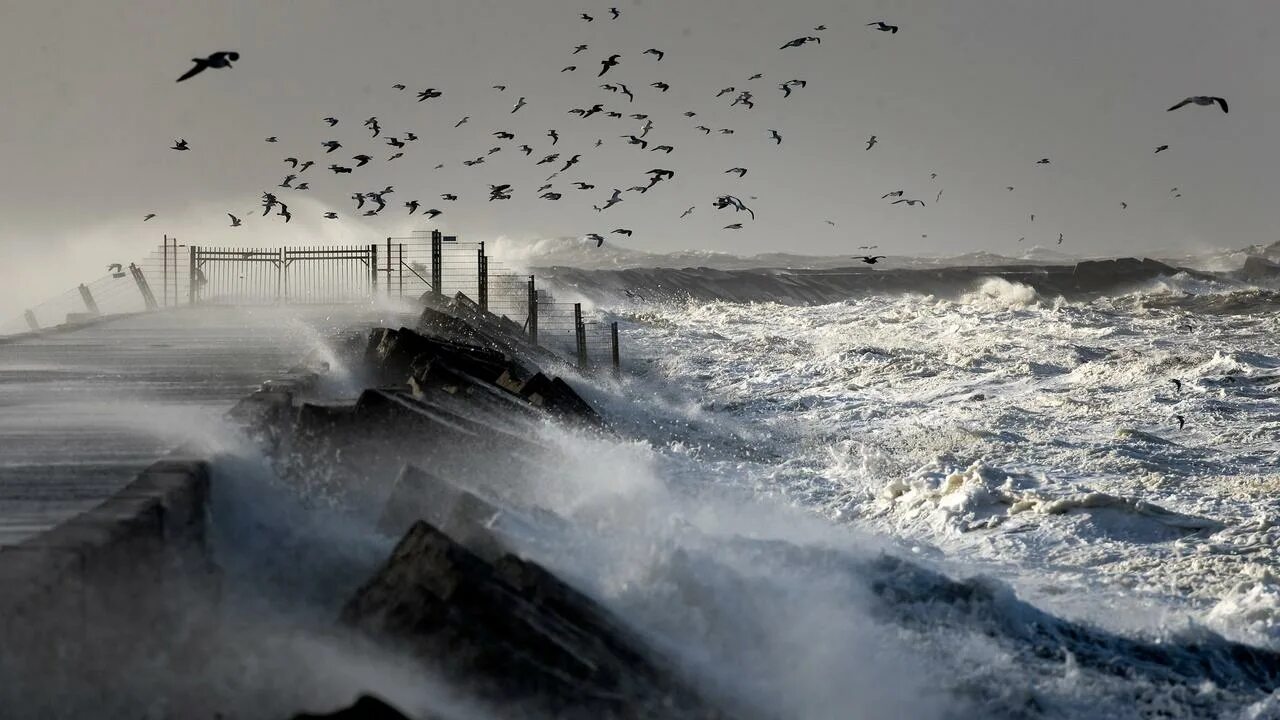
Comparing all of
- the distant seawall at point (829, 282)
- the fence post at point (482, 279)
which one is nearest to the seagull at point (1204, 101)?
the fence post at point (482, 279)

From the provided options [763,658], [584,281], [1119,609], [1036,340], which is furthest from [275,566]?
[584,281]

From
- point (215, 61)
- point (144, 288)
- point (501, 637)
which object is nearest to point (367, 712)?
point (501, 637)

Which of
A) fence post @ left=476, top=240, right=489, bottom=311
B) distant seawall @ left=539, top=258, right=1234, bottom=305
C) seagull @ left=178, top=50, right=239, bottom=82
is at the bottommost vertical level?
distant seawall @ left=539, top=258, right=1234, bottom=305

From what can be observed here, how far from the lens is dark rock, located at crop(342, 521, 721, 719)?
5133 millimetres

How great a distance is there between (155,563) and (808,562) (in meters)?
4.37

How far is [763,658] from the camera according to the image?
6727 millimetres

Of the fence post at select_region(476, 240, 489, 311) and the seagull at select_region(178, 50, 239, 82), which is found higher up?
the seagull at select_region(178, 50, 239, 82)

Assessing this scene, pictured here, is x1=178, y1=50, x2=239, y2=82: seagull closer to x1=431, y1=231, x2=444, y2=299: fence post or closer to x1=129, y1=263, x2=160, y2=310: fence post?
x1=431, y1=231, x2=444, y2=299: fence post

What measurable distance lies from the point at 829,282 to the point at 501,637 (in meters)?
65.0

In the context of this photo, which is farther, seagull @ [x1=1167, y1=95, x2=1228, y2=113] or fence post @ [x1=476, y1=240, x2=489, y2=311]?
fence post @ [x1=476, y1=240, x2=489, y2=311]

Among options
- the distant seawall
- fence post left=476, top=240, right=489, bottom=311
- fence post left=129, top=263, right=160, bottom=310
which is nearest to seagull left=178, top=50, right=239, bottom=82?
fence post left=476, top=240, right=489, bottom=311

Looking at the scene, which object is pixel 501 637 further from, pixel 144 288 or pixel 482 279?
pixel 144 288

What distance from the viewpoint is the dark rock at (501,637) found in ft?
16.8

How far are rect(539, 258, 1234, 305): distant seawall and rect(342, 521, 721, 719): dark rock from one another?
178ft
